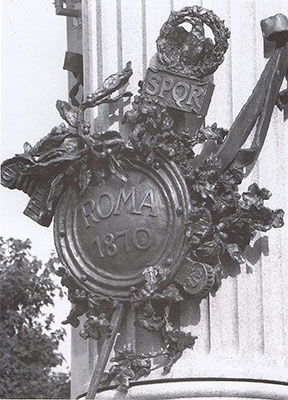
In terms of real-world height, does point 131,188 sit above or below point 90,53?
below

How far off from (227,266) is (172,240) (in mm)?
530

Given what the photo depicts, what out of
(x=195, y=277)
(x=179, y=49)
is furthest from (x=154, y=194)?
(x=179, y=49)

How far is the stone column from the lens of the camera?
13.4m

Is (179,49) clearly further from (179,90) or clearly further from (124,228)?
(124,228)

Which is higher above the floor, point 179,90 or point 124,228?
point 179,90

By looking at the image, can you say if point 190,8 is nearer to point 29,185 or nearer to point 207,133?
point 207,133

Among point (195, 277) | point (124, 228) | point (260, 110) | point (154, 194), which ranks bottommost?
point (195, 277)

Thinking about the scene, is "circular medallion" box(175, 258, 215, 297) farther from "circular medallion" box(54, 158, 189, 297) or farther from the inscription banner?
the inscription banner

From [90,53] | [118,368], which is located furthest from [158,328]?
[90,53]

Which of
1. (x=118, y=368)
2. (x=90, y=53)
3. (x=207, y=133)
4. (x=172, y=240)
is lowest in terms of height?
(x=118, y=368)

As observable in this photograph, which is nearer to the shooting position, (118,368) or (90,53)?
(118,368)

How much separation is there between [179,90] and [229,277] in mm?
1530

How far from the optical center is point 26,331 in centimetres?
2644

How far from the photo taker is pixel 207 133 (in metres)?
13.6
